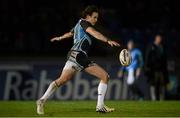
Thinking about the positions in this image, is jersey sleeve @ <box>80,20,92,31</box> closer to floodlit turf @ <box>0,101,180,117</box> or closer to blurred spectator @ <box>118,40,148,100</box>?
floodlit turf @ <box>0,101,180,117</box>

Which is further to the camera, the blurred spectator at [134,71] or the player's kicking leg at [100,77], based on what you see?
the blurred spectator at [134,71]

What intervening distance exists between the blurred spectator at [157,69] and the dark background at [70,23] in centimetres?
216

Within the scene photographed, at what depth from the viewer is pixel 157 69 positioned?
77.8ft

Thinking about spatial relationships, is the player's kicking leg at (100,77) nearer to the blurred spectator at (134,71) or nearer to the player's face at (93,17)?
the player's face at (93,17)

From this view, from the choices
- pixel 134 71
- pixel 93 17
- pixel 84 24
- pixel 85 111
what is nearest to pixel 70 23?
pixel 134 71

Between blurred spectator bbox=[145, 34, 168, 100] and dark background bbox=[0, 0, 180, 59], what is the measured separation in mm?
2156

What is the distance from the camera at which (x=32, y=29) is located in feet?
89.6

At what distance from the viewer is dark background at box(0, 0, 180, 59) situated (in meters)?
26.2

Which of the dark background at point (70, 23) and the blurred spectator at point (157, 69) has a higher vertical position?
the dark background at point (70, 23)

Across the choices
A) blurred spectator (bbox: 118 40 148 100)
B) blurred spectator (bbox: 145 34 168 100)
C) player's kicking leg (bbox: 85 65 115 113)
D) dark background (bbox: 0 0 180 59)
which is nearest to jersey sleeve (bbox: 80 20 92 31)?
player's kicking leg (bbox: 85 65 115 113)

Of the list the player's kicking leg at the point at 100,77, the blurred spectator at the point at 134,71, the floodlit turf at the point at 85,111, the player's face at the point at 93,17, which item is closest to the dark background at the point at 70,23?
the blurred spectator at the point at 134,71

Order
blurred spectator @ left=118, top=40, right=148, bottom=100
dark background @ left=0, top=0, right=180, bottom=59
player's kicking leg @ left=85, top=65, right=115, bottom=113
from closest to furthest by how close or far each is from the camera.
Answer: player's kicking leg @ left=85, top=65, right=115, bottom=113 → blurred spectator @ left=118, top=40, right=148, bottom=100 → dark background @ left=0, top=0, right=180, bottom=59

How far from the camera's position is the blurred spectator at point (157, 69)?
921 inches

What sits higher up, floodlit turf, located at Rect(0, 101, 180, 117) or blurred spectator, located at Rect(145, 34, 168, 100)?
blurred spectator, located at Rect(145, 34, 168, 100)
